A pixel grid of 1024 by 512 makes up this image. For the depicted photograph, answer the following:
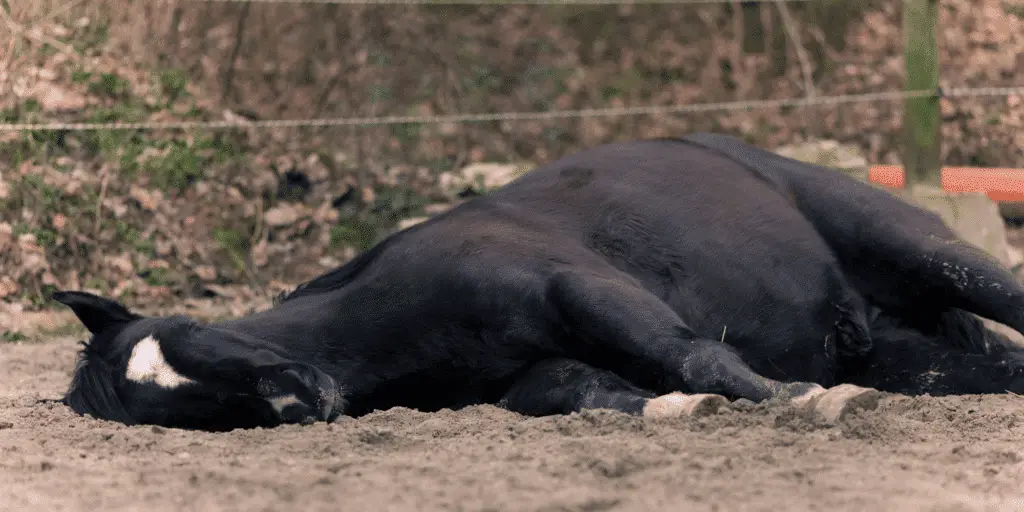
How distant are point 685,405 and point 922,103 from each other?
15.4 feet

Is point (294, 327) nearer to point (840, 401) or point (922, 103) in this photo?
point (840, 401)

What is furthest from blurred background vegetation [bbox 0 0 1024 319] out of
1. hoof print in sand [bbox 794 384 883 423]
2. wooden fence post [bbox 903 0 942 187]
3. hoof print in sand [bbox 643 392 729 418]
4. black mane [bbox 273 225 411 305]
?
hoof print in sand [bbox 794 384 883 423]

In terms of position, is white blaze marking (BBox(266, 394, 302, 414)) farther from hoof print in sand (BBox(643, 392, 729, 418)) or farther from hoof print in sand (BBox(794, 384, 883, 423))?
hoof print in sand (BBox(794, 384, 883, 423))

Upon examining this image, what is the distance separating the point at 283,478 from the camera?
2.85 meters

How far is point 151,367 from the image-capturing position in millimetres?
3553

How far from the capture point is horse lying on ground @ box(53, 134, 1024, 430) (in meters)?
3.57

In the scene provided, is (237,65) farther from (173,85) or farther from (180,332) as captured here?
(180,332)

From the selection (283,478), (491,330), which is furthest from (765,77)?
(283,478)

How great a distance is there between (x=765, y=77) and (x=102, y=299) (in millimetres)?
9621

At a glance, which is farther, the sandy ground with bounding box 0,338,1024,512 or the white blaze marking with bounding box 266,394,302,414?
the white blaze marking with bounding box 266,394,302,414

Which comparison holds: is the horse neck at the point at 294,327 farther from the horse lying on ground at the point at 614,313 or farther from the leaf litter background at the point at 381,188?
the leaf litter background at the point at 381,188

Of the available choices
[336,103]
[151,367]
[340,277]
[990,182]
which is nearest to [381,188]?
[336,103]

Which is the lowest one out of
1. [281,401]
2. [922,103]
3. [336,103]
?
[336,103]

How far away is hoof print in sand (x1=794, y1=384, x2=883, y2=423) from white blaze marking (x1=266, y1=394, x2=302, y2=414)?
4.24ft
